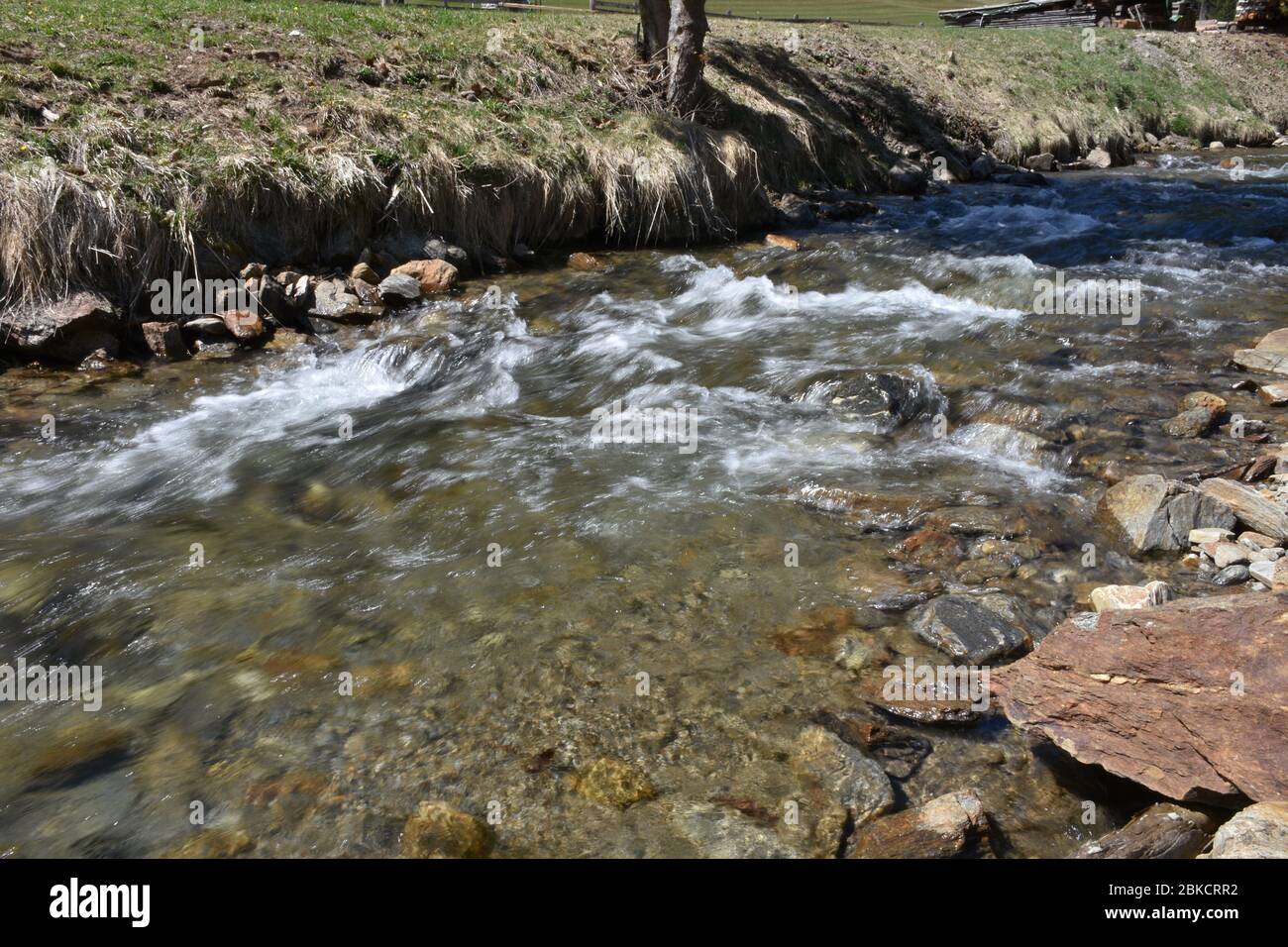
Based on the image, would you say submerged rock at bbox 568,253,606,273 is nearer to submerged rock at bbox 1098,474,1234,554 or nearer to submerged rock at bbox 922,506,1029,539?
submerged rock at bbox 922,506,1029,539

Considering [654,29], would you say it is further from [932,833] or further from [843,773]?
[932,833]

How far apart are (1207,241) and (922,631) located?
11940mm

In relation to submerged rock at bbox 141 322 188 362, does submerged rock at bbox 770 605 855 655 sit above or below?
below

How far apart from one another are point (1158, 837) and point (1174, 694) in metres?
0.70

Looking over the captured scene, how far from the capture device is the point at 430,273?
1153cm

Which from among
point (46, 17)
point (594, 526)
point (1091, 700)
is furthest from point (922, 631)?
point (46, 17)

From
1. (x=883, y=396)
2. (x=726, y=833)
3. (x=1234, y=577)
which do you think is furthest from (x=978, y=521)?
(x=726, y=833)

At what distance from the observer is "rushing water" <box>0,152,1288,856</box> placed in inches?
157

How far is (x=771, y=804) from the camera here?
12.5 ft

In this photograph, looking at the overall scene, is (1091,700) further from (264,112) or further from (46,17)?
(46,17)

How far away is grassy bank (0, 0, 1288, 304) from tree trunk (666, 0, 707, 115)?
55 cm

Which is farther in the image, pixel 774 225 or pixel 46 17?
pixel 774 225

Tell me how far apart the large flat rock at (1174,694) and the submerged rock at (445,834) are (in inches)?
101

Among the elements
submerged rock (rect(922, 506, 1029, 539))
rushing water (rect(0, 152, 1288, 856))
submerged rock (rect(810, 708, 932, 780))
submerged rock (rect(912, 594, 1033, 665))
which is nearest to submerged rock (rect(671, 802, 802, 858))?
rushing water (rect(0, 152, 1288, 856))
